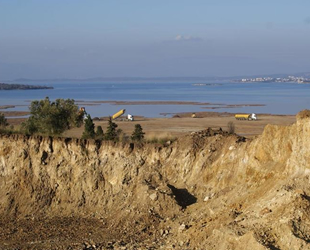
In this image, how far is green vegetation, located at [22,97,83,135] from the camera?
3158cm

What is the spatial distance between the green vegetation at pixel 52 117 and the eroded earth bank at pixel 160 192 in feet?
24.0

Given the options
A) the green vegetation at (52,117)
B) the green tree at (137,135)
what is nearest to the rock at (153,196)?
the green tree at (137,135)

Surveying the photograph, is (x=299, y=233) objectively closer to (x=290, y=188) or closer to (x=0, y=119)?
(x=290, y=188)

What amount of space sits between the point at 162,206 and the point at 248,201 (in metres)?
3.89

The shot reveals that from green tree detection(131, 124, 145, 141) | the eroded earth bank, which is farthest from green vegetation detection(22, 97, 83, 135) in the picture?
the eroded earth bank

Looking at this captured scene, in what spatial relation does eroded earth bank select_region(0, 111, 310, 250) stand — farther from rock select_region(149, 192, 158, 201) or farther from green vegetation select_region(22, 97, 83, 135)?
green vegetation select_region(22, 97, 83, 135)

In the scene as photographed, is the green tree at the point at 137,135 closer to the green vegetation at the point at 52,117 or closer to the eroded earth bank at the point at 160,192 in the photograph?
the green vegetation at the point at 52,117

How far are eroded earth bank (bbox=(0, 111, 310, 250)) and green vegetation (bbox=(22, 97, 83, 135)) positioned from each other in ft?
24.0

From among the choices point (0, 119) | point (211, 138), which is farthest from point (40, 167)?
point (0, 119)

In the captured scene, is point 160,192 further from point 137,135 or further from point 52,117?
point 52,117

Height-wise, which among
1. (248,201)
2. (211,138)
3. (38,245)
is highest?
(211,138)

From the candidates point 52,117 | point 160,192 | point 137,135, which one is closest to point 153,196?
point 160,192

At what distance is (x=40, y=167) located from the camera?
77.7 ft

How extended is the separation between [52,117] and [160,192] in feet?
45.6
